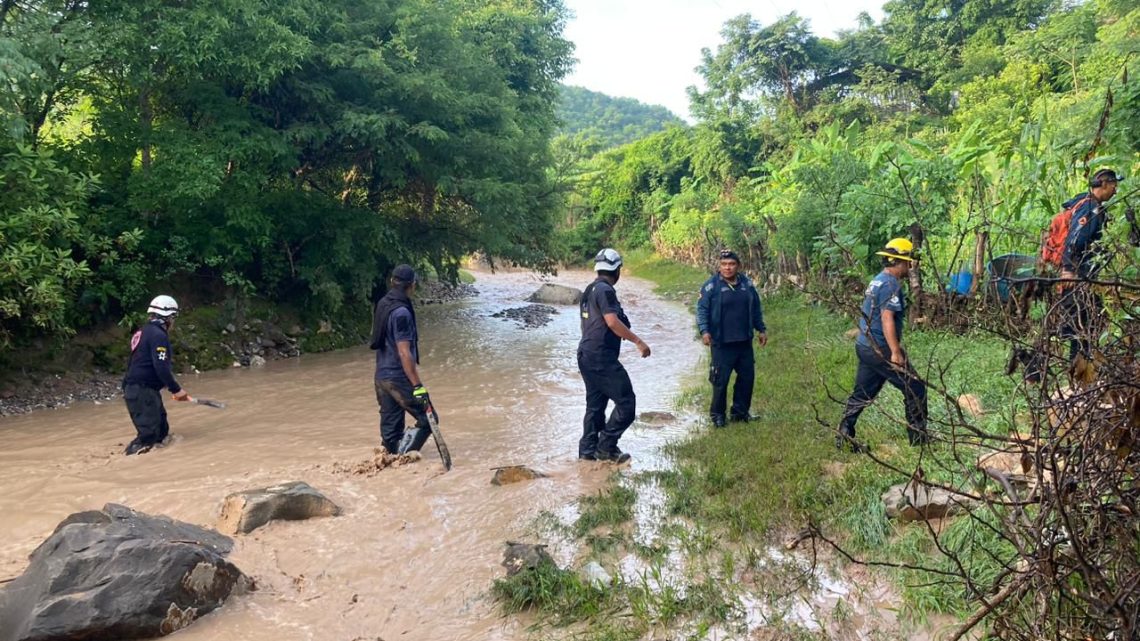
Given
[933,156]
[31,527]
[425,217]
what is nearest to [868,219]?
[933,156]

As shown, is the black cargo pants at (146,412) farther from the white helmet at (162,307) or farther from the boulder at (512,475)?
the boulder at (512,475)

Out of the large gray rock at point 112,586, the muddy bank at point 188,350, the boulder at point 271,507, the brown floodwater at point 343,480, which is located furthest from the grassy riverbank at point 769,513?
the muddy bank at point 188,350

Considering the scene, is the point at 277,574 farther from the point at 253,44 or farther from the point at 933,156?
the point at 933,156

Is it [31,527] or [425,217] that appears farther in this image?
[425,217]

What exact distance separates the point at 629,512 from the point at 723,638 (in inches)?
68.8

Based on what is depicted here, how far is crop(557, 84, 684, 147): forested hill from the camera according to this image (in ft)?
252

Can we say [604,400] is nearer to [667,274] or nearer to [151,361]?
[151,361]

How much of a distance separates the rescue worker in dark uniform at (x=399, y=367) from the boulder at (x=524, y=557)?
2.21 m

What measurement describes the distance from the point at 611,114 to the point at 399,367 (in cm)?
8496

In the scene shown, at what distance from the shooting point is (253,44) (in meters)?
10.7

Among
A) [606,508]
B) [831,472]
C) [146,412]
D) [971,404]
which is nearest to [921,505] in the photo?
[831,472]

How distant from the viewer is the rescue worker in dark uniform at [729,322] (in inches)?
279

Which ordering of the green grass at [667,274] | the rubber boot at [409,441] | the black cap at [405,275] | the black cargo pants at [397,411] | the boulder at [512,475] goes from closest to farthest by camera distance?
1. the boulder at [512,475]
2. the black cap at [405,275]
3. the black cargo pants at [397,411]
4. the rubber boot at [409,441]
5. the green grass at [667,274]

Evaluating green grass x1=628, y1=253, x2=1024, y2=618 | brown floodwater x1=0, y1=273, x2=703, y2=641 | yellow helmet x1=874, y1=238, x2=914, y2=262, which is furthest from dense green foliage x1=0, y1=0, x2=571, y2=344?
yellow helmet x1=874, y1=238, x2=914, y2=262
